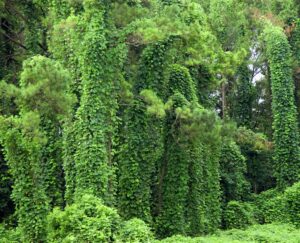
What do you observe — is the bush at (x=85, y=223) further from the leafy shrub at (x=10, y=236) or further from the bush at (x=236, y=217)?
the bush at (x=236, y=217)

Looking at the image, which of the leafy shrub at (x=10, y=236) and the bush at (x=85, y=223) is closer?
the bush at (x=85, y=223)

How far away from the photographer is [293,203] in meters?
15.0

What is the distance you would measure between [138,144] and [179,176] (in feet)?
5.66

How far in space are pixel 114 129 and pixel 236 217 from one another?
265 inches

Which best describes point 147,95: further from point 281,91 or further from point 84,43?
point 281,91

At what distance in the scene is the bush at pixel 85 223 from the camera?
26.4ft

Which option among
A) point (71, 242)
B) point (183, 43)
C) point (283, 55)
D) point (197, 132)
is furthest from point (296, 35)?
point (71, 242)

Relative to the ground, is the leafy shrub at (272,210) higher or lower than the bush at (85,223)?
higher

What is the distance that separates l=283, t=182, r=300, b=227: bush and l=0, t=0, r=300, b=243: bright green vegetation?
30mm

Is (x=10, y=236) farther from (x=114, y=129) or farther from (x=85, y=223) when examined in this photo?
(x=114, y=129)

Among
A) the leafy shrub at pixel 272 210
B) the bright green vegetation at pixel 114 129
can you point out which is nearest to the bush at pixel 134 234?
the bright green vegetation at pixel 114 129

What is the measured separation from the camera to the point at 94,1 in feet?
30.5

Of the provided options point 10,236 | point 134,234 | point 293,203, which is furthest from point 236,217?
point 10,236

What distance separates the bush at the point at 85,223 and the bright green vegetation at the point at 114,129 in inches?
0.8
